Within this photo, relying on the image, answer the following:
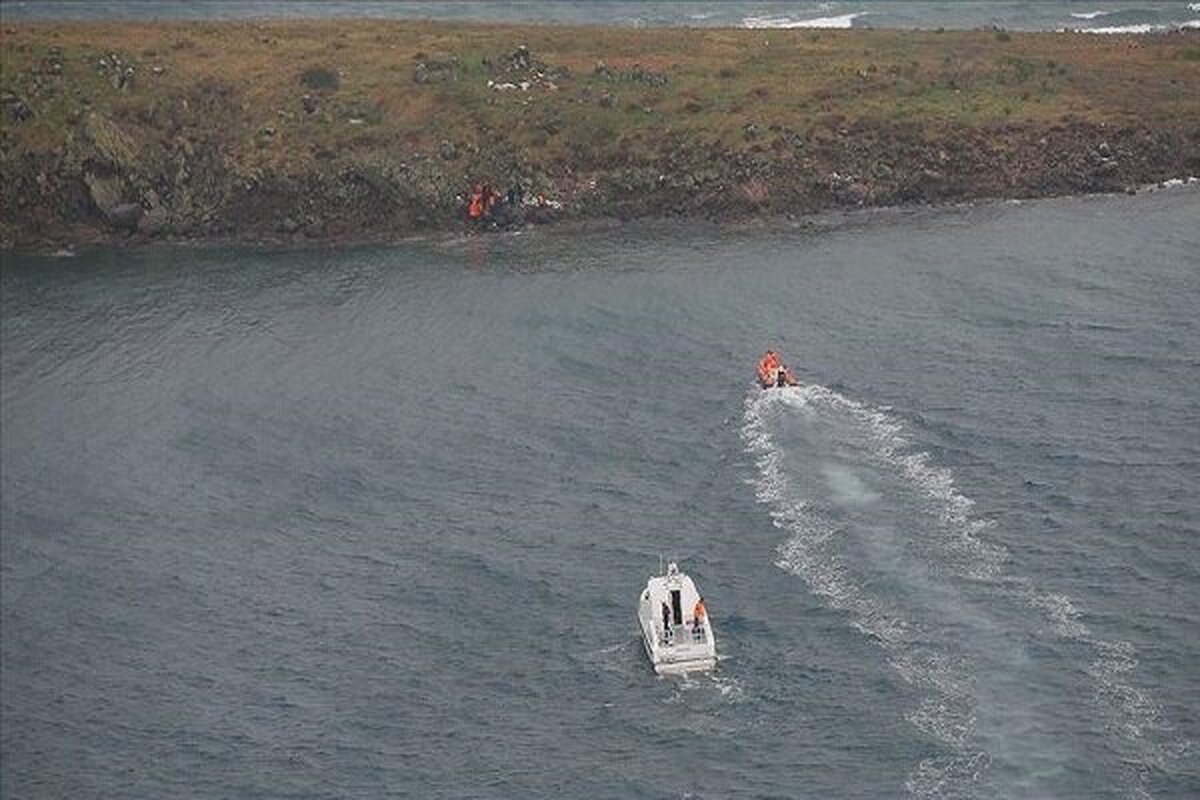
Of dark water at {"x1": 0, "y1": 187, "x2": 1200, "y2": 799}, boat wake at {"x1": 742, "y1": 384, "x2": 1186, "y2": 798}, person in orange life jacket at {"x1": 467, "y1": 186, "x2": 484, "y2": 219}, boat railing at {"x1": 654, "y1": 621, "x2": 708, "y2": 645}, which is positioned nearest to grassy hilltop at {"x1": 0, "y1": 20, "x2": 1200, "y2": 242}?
person in orange life jacket at {"x1": 467, "y1": 186, "x2": 484, "y2": 219}

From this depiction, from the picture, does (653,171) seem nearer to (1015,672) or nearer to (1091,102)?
(1091,102)

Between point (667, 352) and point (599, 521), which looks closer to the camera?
point (599, 521)

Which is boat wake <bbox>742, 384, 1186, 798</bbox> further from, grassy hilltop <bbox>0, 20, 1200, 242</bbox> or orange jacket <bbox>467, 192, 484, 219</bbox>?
orange jacket <bbox>467, 192, 484, 219</bbox>

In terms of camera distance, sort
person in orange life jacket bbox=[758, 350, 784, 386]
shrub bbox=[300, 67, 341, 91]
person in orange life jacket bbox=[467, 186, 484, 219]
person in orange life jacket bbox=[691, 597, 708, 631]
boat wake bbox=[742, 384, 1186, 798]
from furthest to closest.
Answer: shrub bbox=[300, 67, 341, 91]
person in orange life jacket bbox=[467, 186, 484, 219]
person in orange life jacket bbox=[758, 350, 784, 386]
person in orange life jacket bbox=[691, 597, 708, 631]
boat wake bbox=[742, 384, 1186, 798]

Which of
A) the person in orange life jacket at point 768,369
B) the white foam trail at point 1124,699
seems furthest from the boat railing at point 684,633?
the person in orange life jacket at point 768,369

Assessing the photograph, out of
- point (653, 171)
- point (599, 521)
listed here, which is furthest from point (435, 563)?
point (653, 171)

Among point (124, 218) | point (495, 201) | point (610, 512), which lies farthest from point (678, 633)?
point (124, 218)
